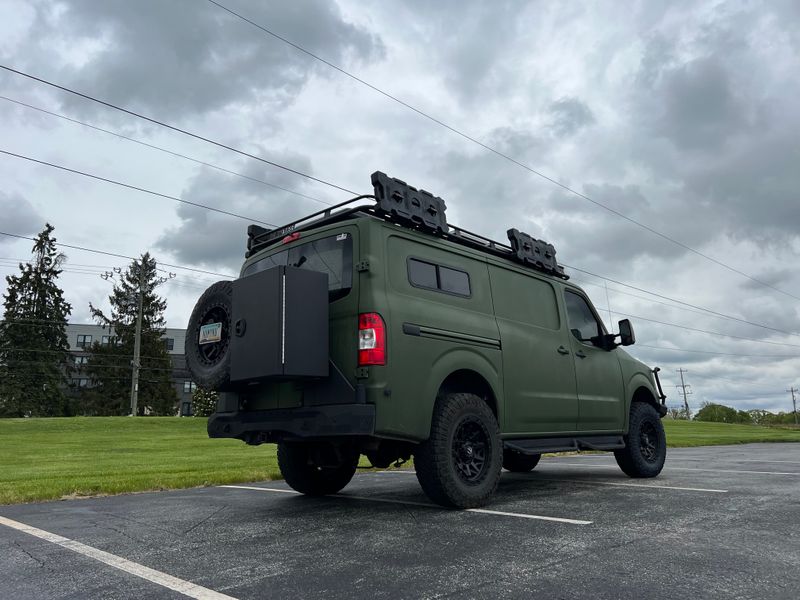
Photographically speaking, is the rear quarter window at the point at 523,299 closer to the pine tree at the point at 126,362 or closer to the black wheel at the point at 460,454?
the black wheel at the point at 460,454

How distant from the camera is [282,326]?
4617 millimetres

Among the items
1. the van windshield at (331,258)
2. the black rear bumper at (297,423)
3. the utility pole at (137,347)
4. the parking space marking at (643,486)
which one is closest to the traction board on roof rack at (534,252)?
the van windshield at (331,258)

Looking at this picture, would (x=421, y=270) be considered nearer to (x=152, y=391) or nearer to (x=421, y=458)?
(x=421, y=458)

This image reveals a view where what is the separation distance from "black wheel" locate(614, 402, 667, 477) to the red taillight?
4.43 meters

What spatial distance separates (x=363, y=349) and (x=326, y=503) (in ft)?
6.81

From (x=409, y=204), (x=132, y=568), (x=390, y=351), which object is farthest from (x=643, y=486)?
(x=132, y=568)

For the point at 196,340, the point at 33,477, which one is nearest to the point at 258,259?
the point at 196,340

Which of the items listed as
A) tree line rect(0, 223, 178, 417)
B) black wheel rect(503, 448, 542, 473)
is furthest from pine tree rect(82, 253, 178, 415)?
black wheel rect(503, 448, 542, 473)

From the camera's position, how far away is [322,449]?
5.79m

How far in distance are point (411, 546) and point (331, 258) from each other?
250 centimetres

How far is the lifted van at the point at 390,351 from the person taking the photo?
4711mm

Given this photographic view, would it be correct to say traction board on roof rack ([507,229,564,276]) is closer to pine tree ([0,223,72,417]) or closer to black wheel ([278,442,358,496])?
black wheel ([278,442,358,496])

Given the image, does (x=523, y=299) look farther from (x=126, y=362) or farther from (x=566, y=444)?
(x=126, y=362)

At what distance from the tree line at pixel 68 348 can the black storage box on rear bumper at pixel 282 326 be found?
51972mm
